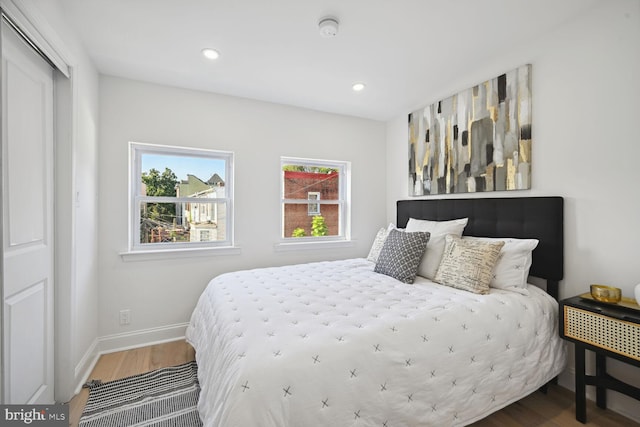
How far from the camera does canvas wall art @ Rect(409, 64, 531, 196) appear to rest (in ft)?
7.29

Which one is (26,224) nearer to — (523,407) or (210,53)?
(210,53)

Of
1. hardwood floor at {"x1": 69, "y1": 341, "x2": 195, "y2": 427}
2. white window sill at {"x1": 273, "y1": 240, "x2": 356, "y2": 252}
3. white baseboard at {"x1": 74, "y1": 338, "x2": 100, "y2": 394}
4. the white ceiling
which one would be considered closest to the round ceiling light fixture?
the white ceiling

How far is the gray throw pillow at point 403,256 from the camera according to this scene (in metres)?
2.20

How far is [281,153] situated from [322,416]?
8.50 feet

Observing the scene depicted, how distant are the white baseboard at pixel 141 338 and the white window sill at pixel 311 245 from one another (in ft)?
4.00

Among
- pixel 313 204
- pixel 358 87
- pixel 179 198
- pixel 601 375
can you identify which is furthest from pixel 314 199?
pixel 601 375

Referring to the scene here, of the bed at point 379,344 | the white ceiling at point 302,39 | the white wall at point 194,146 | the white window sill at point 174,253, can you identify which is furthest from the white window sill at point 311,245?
the white ceiling at point 302,39

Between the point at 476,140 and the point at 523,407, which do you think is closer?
the point at 523,407

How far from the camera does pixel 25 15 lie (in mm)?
1314

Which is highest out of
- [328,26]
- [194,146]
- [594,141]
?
[328,26]

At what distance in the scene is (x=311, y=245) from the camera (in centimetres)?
335

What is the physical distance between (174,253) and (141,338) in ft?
2.66

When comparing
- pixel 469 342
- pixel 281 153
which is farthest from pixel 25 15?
pixel 469 342

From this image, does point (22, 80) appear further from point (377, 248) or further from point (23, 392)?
point (377, 248)
